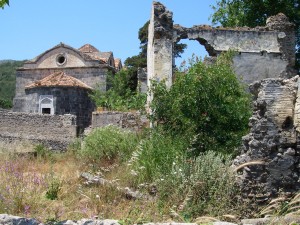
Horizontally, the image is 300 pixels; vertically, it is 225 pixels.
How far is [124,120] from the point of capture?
55.0 feet

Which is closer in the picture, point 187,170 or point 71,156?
point 187,170

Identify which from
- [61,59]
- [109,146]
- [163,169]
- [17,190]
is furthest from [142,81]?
[17,190]

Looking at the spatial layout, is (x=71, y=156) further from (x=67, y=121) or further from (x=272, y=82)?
(x=272, y=82)

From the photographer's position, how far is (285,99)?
7.82 metres

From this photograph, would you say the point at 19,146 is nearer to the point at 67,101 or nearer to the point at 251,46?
the point at 67,101

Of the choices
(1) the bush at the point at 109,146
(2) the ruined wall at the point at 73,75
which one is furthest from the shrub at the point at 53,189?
(2) the ruined wall at the point at 73,75

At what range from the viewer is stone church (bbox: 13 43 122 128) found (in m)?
27.6

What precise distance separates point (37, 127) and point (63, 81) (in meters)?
6.74

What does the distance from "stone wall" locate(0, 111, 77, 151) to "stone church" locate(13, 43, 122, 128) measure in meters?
5.52

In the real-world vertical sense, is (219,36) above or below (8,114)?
above

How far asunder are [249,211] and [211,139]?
14.2 ft

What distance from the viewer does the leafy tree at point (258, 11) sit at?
29516mm

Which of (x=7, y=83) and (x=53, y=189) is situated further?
(x=7, y=83)

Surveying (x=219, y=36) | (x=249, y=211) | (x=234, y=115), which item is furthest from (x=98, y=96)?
(x=249, y=211)
